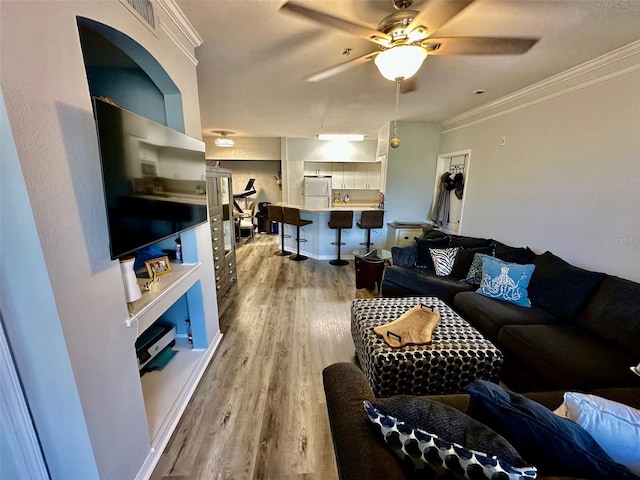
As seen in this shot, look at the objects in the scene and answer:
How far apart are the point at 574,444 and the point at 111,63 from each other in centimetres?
305

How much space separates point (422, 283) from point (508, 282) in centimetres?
82

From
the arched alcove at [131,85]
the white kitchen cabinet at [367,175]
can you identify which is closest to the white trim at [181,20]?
the arched alcove at [131,85]

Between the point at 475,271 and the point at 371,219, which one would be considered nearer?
the point at 475,271

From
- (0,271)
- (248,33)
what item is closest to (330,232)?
(248,33)

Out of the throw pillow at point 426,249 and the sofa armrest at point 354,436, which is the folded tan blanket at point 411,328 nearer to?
the sofa armrest at point 354,436

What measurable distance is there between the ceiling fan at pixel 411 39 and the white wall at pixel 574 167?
126cm

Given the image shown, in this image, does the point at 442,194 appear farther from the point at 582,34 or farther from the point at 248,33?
the point at 248,33

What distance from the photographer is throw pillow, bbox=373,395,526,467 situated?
0.70 metres

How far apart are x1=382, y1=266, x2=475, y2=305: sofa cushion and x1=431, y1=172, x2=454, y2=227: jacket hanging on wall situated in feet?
5.64

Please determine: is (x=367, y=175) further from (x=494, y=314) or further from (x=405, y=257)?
(x=494, y=314)

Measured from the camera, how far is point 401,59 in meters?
1.52

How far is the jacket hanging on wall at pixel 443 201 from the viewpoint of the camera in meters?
4.41

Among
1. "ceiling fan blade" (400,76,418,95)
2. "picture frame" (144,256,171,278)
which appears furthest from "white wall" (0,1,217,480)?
"ceiling fan blade" (400,76,418,95)

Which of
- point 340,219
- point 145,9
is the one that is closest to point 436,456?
point 145,9
